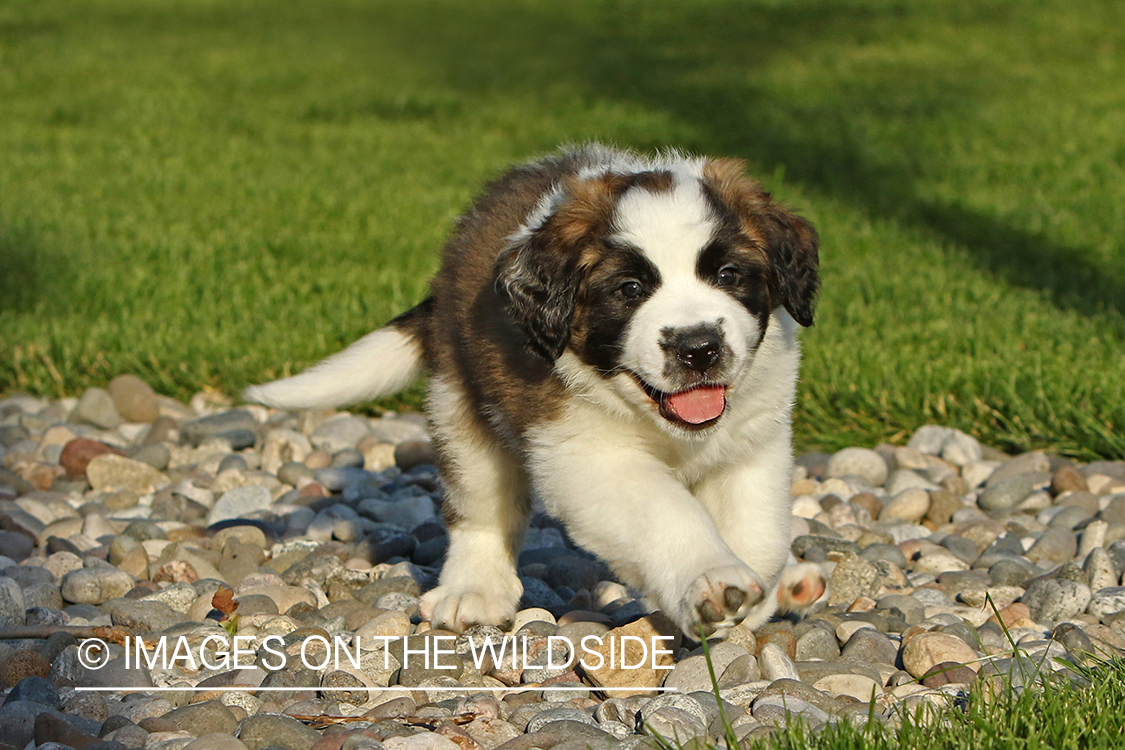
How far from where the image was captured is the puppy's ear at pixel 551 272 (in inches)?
121

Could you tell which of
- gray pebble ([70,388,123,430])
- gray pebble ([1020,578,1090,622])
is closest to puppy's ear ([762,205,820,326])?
gray pebble ([1020,578,1090,622])

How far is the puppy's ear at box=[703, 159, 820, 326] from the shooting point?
3223 millimetres

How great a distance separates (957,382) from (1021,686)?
2716 mm

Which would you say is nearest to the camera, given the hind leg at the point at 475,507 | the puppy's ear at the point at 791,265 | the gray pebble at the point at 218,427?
the puppy's ear at the point at 791,265

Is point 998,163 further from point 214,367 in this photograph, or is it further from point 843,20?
point 843,20

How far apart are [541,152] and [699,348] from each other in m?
6.15

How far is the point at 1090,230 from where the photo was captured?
306 inches

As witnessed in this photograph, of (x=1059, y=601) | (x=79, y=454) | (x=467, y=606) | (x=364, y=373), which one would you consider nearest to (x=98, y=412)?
(x=79, y=454)

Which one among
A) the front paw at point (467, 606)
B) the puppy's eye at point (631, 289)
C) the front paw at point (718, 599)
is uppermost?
the puppy's eye at point (631, 289)

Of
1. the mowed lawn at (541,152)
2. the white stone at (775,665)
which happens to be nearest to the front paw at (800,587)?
the white stone at (775,665)

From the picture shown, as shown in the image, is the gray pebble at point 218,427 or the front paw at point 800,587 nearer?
the front paw at point 800,587

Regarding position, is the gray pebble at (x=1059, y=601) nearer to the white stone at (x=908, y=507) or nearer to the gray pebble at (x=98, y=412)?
the white stone at (x=908, y=507)

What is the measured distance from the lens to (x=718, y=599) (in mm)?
2664

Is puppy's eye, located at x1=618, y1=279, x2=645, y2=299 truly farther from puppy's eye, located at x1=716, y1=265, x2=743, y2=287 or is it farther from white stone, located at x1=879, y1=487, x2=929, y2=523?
white stone, located at x1=879, y1=487, x2=929, y2=523
